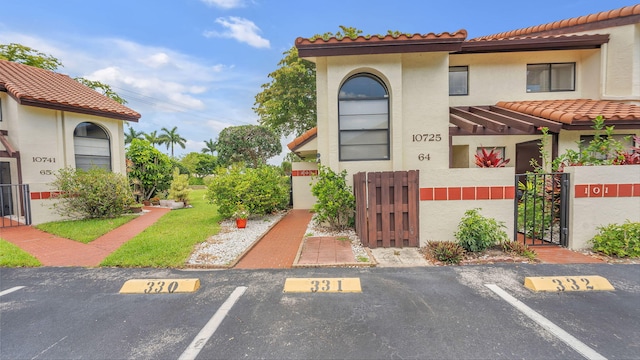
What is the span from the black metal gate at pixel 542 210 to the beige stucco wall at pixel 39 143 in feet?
47.2

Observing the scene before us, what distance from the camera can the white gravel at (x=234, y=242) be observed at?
5176 mm

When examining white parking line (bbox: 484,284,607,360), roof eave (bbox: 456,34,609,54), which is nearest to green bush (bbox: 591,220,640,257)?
white parking line (bbox: 484,284,607,360)

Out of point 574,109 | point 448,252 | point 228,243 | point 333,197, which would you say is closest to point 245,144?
point 228,243

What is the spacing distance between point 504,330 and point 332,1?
12650 millimetres

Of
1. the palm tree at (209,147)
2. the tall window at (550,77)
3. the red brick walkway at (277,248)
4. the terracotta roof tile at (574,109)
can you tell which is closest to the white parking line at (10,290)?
the red brick walkway at (277,248)

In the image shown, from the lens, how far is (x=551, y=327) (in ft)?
9.45

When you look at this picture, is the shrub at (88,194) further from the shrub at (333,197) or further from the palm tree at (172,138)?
the palm tree at (172,138)

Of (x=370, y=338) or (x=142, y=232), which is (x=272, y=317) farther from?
(x=142, y=232)

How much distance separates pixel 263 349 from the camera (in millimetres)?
2607

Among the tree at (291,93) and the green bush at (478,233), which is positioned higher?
the tree at (291,93)

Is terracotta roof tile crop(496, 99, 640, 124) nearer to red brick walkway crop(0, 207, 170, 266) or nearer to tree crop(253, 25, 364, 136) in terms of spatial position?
red brick walkway crop(0, 207, 170, 266)

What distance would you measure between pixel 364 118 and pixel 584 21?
29.1 feet

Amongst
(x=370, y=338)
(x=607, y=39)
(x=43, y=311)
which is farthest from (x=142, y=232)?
(x=607, y=39)

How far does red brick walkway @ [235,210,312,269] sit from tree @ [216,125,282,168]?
9.15 metres
